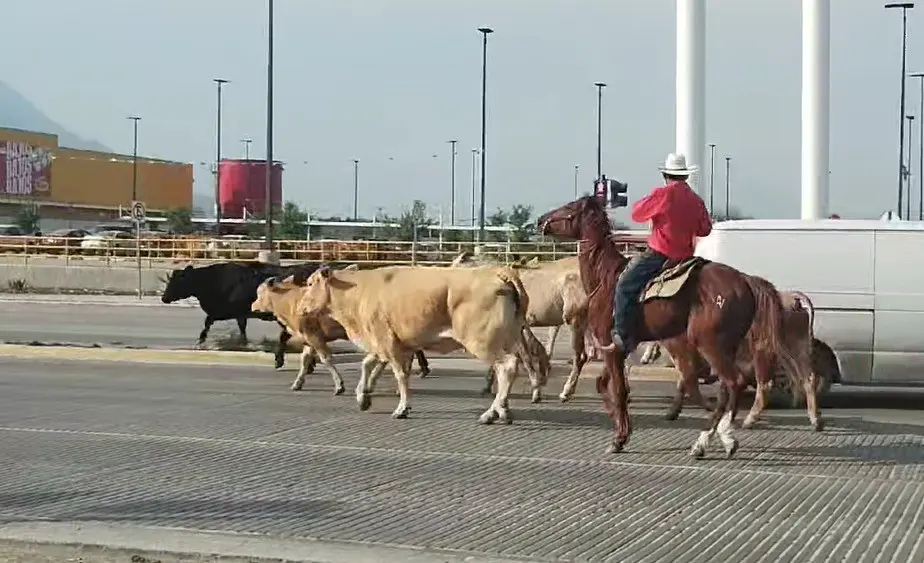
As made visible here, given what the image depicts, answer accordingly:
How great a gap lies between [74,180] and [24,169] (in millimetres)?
7990

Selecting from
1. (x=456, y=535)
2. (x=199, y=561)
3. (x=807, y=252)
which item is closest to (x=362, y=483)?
(x=456, y=535)

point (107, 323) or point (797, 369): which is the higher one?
point (797, 369)

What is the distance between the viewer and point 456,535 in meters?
8.37

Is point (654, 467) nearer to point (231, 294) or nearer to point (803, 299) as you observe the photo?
point (803, 299)

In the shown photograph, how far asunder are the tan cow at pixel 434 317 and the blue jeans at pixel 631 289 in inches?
79.8

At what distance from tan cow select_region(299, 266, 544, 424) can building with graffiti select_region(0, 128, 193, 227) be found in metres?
102

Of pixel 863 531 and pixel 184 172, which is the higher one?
pixel 184 172

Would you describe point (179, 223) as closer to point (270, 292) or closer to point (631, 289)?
point (270, 292)

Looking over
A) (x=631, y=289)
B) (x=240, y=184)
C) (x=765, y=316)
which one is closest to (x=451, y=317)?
(x=631, y=289)

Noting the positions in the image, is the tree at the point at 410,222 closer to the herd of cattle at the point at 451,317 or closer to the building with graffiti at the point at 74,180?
the herd of cattle at the point at 451,317

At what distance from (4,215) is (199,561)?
4439 inches

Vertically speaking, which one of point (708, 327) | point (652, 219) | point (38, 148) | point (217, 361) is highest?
point (38, 148)

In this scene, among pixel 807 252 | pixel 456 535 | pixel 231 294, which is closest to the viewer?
pixel 456 535

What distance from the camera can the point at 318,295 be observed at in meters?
15.6
